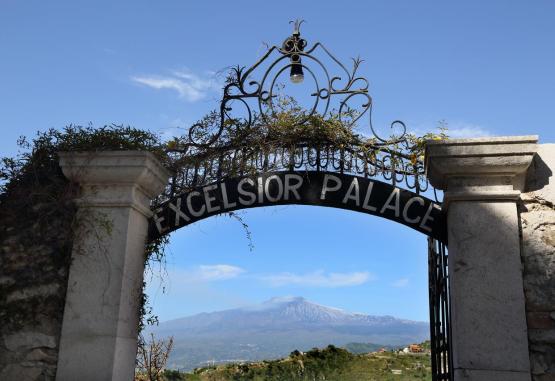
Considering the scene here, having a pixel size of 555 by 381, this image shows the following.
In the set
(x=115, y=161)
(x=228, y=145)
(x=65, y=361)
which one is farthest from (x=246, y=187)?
(x=65, y=361)

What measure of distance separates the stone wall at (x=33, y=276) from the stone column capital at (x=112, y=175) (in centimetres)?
20

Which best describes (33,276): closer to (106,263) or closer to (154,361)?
(106,263)

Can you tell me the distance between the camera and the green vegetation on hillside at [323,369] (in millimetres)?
12812

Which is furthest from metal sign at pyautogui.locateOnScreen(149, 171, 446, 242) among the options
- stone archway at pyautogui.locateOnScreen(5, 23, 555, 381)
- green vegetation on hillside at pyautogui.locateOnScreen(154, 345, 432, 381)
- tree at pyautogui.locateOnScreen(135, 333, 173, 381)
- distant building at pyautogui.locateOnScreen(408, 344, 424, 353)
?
distant building at pyautogui.locateOnScreen(408, 344, 424, 353)

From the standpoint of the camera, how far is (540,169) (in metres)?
4.50

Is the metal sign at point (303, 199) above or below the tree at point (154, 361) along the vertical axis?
above

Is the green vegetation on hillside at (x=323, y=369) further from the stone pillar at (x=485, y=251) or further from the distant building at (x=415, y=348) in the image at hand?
the stone pillar at (x=485, y=251)

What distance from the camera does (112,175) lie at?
4.90 metres

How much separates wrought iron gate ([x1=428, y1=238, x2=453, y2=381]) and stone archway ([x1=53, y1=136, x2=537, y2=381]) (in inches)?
15.6

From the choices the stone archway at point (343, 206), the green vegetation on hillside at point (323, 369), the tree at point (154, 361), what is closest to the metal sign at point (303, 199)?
the stone archway at point (343, 206)

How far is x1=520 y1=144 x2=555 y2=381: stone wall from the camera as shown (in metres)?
4.12

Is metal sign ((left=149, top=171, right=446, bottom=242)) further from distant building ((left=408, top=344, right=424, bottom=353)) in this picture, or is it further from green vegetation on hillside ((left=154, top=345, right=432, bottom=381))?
distant building ((left=408, top=344, right=424, bottom=353))

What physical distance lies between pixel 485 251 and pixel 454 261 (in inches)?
8.9

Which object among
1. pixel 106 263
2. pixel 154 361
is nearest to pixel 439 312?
pixel 106 263
